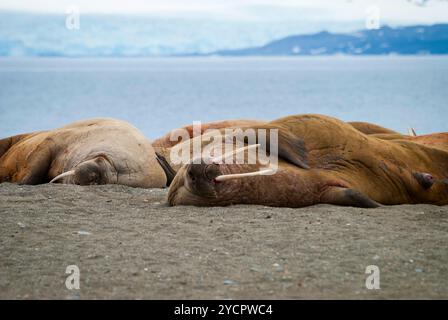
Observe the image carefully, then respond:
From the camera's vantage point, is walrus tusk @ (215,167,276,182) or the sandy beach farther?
walrus tusk @ (215,167,276,182)

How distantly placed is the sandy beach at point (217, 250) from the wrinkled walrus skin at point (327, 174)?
0.57ft

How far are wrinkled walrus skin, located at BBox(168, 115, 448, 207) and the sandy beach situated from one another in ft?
0.57

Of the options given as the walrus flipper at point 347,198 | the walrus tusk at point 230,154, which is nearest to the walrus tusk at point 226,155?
the walrus tusk at point 230,154

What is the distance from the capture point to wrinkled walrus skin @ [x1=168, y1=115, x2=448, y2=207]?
709cm

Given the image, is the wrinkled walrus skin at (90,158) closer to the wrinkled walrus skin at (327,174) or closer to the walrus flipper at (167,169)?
the walrus flipper at (167,169)

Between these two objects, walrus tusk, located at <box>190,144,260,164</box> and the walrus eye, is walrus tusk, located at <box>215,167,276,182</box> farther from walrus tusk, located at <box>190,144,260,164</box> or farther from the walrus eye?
walrus tusk, located at <box>190,144,260,164</box>

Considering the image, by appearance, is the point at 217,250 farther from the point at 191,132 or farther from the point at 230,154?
the point at 191,132

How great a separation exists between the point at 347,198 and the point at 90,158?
10.5 ft

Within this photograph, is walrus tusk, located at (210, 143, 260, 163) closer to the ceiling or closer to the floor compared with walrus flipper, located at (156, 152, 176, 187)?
closer to the ceiling

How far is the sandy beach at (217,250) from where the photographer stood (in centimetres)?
476

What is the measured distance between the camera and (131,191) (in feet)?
28.3

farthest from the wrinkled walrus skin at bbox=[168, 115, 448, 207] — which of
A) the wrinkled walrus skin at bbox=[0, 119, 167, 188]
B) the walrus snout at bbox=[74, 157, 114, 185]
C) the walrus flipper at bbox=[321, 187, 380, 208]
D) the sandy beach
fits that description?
the wrinkled walrus skin at bbox=[0, 119, 167, 188]

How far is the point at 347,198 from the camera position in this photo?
7.18 m
